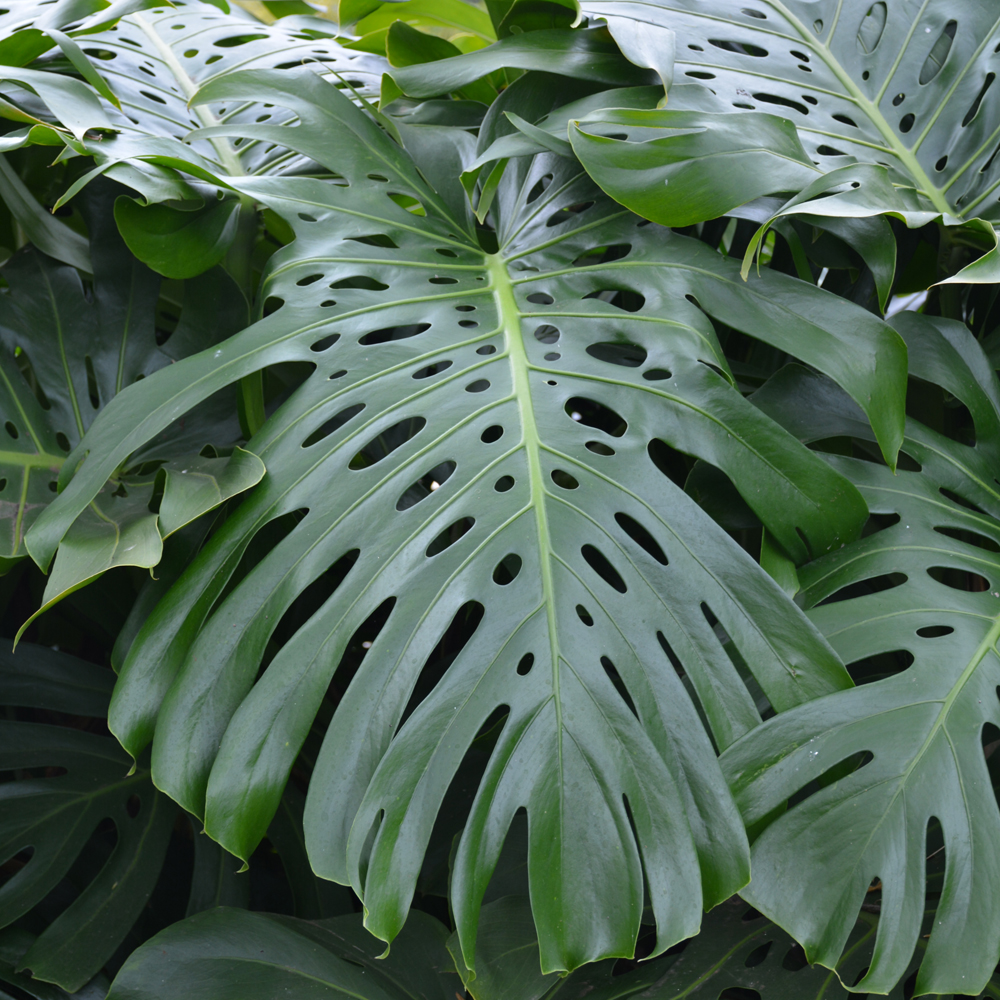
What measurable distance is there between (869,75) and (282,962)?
3.66ft

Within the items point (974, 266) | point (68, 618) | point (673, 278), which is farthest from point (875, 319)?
point (68, 618)

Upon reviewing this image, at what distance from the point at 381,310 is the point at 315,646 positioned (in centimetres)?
32

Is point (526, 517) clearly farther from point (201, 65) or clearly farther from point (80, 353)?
point (201, 65)

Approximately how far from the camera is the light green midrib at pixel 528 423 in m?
0.59

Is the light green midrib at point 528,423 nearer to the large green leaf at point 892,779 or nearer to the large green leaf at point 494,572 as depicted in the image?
the large green leaf at point 494,572

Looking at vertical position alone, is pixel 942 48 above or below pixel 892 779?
above

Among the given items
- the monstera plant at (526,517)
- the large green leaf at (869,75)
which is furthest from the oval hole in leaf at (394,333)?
the large green leaf at (869,75)

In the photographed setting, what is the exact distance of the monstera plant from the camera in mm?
560

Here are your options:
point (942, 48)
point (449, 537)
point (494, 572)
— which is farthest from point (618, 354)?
point (942, 48)

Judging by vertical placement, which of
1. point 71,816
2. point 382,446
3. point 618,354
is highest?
point 618,354

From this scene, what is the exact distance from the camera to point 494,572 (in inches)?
26.7

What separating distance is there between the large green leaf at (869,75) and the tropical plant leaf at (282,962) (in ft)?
2.92

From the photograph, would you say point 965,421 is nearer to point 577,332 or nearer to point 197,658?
point 577,332

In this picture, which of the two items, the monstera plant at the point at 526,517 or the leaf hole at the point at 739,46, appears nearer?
the monstera plant at the point at 526,517
